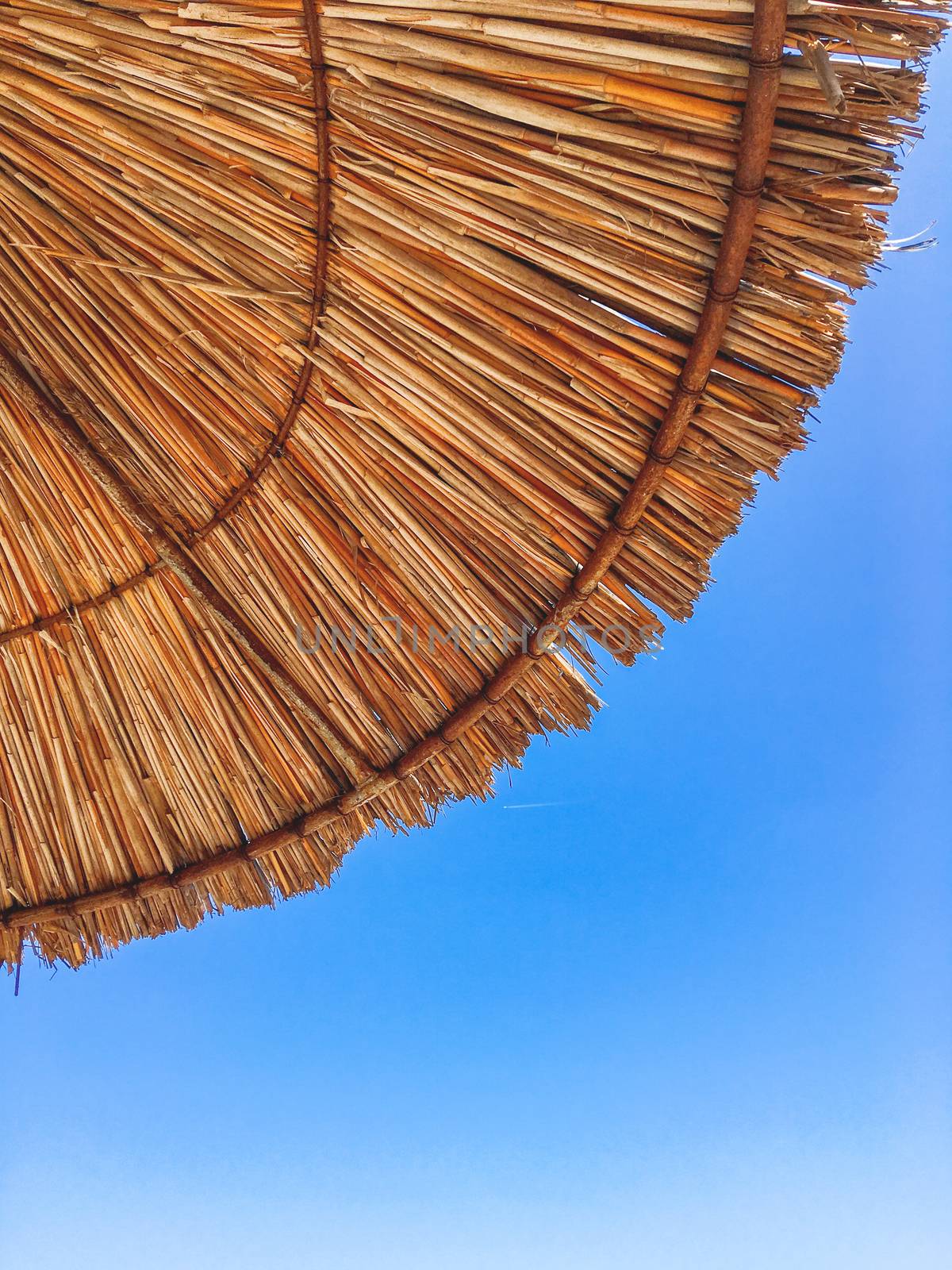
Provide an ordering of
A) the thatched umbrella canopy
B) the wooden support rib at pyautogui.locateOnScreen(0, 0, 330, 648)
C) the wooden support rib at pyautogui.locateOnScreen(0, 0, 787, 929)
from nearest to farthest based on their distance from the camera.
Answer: the wooden support rib at pyautogui.locateOnScreen(0, 0, 787, 929)
the thatched umbrella canopy
the wooden support rib at pyautogui.locateOnScreen(0, 0, 330, 648)

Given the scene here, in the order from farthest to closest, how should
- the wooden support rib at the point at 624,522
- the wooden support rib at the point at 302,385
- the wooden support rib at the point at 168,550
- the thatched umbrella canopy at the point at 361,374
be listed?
1. the wooden support rib at the point at 168,550
2. the wooden support rib at the point at 302,385
3. the thatched umbrella canopy at the point at 361,374
4. the wooden support rib at the point at 624,522

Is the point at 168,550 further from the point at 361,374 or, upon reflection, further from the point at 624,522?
the point at 624,522

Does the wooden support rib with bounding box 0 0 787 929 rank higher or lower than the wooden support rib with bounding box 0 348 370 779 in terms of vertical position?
lower

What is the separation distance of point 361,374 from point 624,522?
70 cm

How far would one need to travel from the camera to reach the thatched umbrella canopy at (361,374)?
5.46 ft

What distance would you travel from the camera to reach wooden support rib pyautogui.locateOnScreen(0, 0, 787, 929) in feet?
5.01

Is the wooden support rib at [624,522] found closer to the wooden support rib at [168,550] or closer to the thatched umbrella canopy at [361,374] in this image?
the thatched umbrella canopy at [361,374]

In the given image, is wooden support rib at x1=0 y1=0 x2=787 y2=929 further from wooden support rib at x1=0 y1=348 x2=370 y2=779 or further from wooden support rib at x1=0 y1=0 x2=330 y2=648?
wooden support rib at x1=0 y1=0 x2=330 y2=648

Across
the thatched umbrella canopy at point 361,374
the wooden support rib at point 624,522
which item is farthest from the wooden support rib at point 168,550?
the wooden support rib at point 624,522

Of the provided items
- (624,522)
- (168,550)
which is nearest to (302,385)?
(168,550)

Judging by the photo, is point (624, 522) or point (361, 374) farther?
point (361, 374)

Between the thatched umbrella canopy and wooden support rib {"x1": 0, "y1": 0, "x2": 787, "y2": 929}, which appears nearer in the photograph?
wooden support rib {"x1": 0, "y1": 0, "x2": 787, "y2": 929}

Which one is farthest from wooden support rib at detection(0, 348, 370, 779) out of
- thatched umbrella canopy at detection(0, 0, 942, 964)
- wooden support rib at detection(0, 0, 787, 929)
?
wooden support rib at detection(0, 0, 787, 929)

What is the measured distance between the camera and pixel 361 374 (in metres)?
2.20
